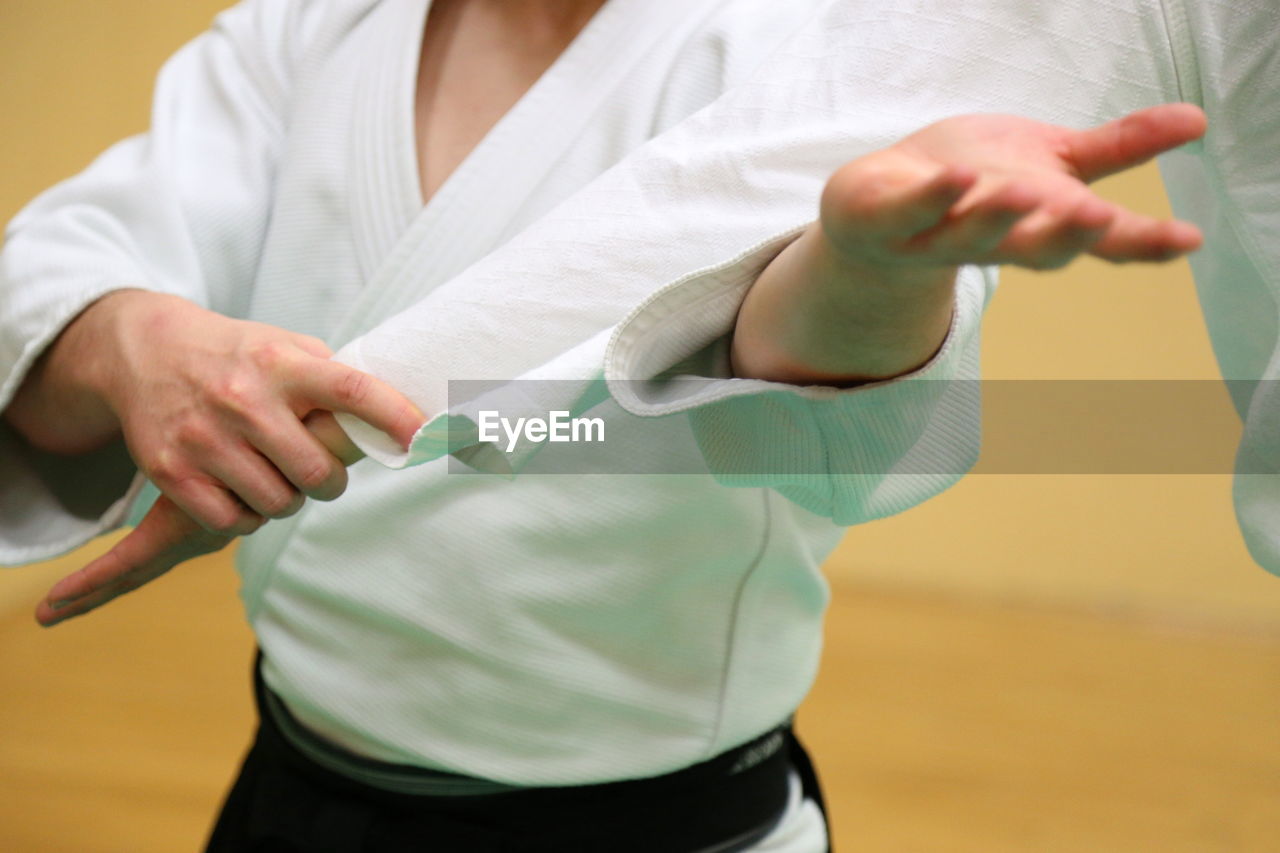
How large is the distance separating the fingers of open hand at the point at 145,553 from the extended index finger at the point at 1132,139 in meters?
0.35

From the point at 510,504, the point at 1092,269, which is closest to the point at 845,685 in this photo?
the point at 1092,269

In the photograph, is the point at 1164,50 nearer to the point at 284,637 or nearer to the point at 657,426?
the point at 657,426

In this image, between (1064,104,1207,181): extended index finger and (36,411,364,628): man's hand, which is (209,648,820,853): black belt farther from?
(1064,104,1207,181): extended index finger

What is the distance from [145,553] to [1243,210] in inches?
16.9

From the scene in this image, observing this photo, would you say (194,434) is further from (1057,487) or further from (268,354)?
(1057,487)

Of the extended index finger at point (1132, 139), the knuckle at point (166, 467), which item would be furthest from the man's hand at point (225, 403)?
the extended index finger at point (1132, 139)

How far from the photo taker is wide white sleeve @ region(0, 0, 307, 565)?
0.54m

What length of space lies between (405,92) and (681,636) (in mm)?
303

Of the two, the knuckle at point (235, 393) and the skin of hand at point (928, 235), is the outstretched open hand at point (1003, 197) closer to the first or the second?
the skin of hand at point (928, 235)

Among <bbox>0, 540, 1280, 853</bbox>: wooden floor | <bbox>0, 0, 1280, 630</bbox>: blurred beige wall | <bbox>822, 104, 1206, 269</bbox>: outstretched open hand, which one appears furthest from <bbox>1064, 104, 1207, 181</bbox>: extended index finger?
<bbox>0, 0, 1280, 630</bbox>: blurred beige wall

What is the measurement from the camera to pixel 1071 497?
7.53 ft

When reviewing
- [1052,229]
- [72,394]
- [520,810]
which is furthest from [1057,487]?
[1052,229]

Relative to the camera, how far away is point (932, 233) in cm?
28

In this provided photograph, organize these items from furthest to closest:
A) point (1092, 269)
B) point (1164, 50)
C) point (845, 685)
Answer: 1. point (1092, 269)
2. point (845, 685)
3. point (1164, 50)
